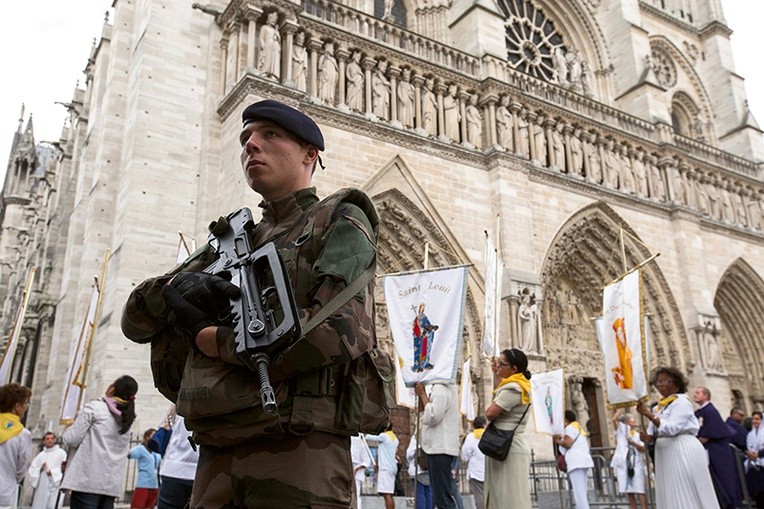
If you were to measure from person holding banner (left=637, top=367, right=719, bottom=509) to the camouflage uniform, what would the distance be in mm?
4163

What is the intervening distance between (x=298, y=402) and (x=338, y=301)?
0.85 feet

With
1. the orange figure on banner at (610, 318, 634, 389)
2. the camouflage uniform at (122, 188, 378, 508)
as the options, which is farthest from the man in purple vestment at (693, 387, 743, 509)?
the camouflage uniform at (122, 188, 378, 508)

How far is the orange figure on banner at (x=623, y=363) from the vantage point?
7.29 meters

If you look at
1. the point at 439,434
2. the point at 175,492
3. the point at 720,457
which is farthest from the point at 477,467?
the point at 175,492

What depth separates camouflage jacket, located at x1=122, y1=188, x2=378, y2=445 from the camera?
1543mm

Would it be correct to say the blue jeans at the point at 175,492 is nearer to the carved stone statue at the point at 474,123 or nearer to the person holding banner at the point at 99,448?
the person holding banner at the point at 99,448

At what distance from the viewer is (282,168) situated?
1.89 meters

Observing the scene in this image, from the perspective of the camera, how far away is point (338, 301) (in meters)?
1.61

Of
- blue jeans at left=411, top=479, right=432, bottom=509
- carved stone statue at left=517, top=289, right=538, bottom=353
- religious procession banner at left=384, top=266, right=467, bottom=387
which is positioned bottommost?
blue jeans at left=411, top=479, right=432, bottom=509

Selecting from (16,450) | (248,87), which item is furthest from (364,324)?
(248,87)

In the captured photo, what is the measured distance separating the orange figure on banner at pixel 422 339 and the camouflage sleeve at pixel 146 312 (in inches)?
181

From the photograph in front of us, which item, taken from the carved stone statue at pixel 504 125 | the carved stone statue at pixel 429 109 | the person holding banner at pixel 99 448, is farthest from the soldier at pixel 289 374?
the carved stone statue at pixel 504 125

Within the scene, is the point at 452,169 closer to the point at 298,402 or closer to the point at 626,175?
the point at 626,175

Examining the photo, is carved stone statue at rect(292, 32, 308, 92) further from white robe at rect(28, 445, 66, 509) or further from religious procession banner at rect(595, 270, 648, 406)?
white robe at rect(28, 445, 66, 509)
